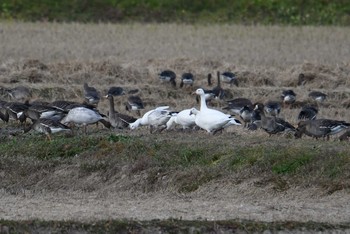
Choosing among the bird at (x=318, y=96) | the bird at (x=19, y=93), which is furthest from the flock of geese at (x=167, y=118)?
the bird at (x=19, y=93)

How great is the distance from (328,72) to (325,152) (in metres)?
12.3

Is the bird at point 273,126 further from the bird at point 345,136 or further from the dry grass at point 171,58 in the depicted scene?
the dry grass at point 171,58

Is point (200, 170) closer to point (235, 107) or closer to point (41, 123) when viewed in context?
point (41, 123)

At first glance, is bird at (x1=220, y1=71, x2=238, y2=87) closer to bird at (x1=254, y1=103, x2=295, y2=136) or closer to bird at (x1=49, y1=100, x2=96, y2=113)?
bird at (x1=49, y1=100, x2=96, y2=113)

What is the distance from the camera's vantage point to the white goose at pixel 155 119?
18.2 metres

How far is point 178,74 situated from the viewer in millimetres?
27250

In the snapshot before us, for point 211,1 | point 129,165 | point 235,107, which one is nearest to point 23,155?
point 129,165

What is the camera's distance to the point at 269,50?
3334 centimetres

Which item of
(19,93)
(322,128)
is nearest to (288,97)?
(322,128)

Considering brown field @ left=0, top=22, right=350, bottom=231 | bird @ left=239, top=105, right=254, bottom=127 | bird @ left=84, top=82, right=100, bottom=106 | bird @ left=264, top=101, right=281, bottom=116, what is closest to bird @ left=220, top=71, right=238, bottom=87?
brown field @ left=0, top=22, right=350, bottom=231

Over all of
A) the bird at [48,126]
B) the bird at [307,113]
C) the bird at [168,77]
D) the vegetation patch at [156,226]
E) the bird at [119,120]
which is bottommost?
the bird at [168,77]

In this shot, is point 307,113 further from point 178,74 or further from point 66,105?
point 178,74

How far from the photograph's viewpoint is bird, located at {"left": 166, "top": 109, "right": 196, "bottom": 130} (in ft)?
58.9

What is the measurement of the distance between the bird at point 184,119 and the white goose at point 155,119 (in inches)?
4.2
